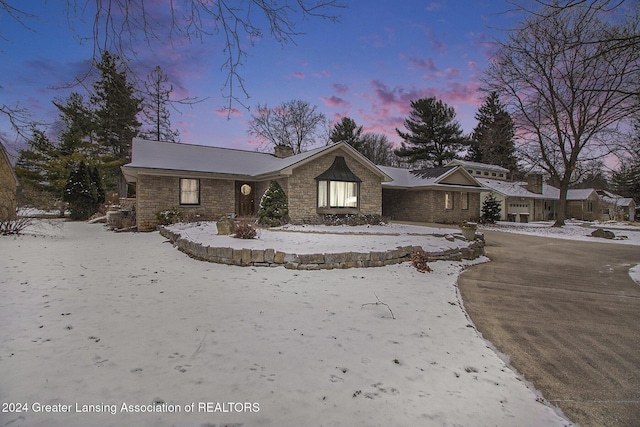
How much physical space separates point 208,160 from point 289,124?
17.3 m

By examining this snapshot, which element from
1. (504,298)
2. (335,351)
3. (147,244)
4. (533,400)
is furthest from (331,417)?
(147,244)

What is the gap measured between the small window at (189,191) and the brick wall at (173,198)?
18cm

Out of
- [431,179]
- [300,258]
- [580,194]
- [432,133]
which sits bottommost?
[300,258]

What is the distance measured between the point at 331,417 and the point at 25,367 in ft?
8.71

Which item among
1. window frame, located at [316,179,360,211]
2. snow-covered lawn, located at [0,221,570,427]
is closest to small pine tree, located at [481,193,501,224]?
window frame, located at [316,179,360,211]

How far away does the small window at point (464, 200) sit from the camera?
71.4 ft

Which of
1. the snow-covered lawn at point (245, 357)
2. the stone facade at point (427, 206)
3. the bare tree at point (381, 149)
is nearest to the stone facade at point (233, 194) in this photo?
the stone facade at point (427, 206)

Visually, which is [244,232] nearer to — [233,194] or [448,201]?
[233,194]

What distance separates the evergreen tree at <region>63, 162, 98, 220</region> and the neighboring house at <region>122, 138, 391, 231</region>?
707 centimetres

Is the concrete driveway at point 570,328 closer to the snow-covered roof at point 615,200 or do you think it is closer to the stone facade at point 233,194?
the stone facade at point 233,194

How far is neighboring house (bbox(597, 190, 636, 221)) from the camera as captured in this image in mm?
32719

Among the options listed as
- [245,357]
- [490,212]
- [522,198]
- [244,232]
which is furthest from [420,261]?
[522,198]

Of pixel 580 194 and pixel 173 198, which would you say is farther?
pixel 580 194

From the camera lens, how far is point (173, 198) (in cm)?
1448
